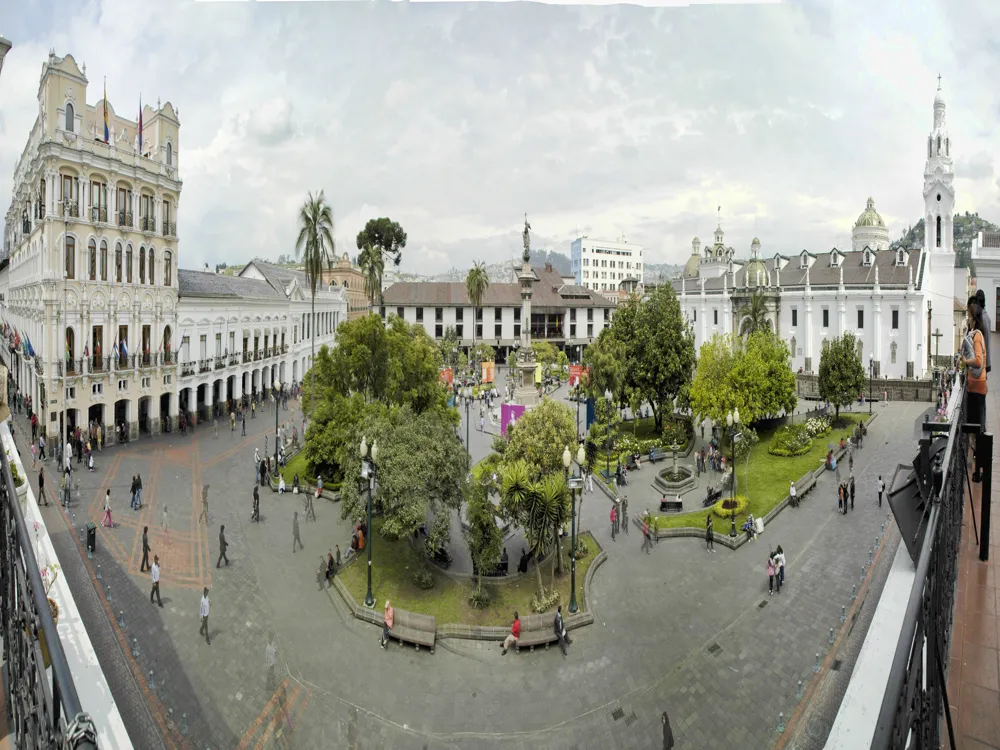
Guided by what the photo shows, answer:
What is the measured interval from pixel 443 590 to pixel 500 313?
59.2 m

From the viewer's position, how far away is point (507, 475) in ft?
49.2

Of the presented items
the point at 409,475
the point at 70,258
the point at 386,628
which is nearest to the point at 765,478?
the point at 409,475

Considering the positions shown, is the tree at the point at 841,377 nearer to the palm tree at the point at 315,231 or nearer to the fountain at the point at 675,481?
the fountain at the point at 675,481

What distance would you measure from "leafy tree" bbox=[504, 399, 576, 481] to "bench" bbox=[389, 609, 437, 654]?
5429 millimetres

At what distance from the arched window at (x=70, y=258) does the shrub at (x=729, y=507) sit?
28503 millimetres

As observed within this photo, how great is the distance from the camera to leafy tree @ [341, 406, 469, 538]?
1484cm

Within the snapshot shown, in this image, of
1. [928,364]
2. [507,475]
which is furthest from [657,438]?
[928,364]

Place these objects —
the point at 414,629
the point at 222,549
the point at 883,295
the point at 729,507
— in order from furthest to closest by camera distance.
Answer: the point at 883,295 → the point at 729,507 → the point at 222,549 → the point at 414,629

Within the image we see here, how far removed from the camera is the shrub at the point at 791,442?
92.9ft

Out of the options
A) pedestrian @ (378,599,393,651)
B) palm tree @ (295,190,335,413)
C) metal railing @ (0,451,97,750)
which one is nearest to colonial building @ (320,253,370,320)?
palm tree @ (295,190,335,413)

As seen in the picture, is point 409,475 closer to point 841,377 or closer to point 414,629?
point 414,629

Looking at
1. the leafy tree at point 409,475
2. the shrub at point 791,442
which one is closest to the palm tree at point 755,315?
the shrub at point 791,442

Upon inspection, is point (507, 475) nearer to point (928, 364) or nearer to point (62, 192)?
point (62, 192)

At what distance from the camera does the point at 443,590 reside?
15469 millimetres
